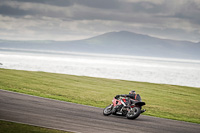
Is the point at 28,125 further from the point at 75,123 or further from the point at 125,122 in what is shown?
the point at 125,122

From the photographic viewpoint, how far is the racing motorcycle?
50.6 ft

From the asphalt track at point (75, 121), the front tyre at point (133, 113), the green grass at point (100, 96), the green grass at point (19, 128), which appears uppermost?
the green grass at point (100, 96)

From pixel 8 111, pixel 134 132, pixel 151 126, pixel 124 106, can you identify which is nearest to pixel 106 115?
pixel 124 106

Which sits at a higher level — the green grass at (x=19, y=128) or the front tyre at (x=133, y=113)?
the front tyre at (x=133, y=113)

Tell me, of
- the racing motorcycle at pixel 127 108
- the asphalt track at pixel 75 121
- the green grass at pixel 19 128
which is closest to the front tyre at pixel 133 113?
the racing motorcycle at pixel 127 108

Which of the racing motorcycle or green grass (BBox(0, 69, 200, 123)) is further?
green grass (BBox(0, 69, 200, 123))

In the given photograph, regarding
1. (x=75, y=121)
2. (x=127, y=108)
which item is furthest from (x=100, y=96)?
(x=75, y=121)

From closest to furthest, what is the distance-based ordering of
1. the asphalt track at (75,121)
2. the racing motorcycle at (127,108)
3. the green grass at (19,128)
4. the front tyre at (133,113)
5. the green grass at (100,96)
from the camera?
the green grass at (19,128) → the asphalt track at (75,121) → the front tyre at (133,113) → the racing motorcycle at (127,108) → the green grass at (100,96)

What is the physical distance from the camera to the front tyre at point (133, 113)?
15.3 m

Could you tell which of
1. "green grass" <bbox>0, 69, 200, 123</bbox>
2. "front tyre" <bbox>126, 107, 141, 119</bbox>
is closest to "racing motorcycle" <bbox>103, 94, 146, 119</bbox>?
"front tyre" <bbox>126, 107, 141, 119</bbox>

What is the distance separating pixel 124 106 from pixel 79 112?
8.65 ft

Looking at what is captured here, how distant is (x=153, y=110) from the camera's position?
859 inches

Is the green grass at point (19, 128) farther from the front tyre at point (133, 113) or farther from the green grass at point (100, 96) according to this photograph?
the green grass at point (100, 96)

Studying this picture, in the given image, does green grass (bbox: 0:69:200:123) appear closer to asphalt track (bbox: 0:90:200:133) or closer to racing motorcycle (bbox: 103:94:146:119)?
racing motorcycle (bbox: 103:94:146:119)
